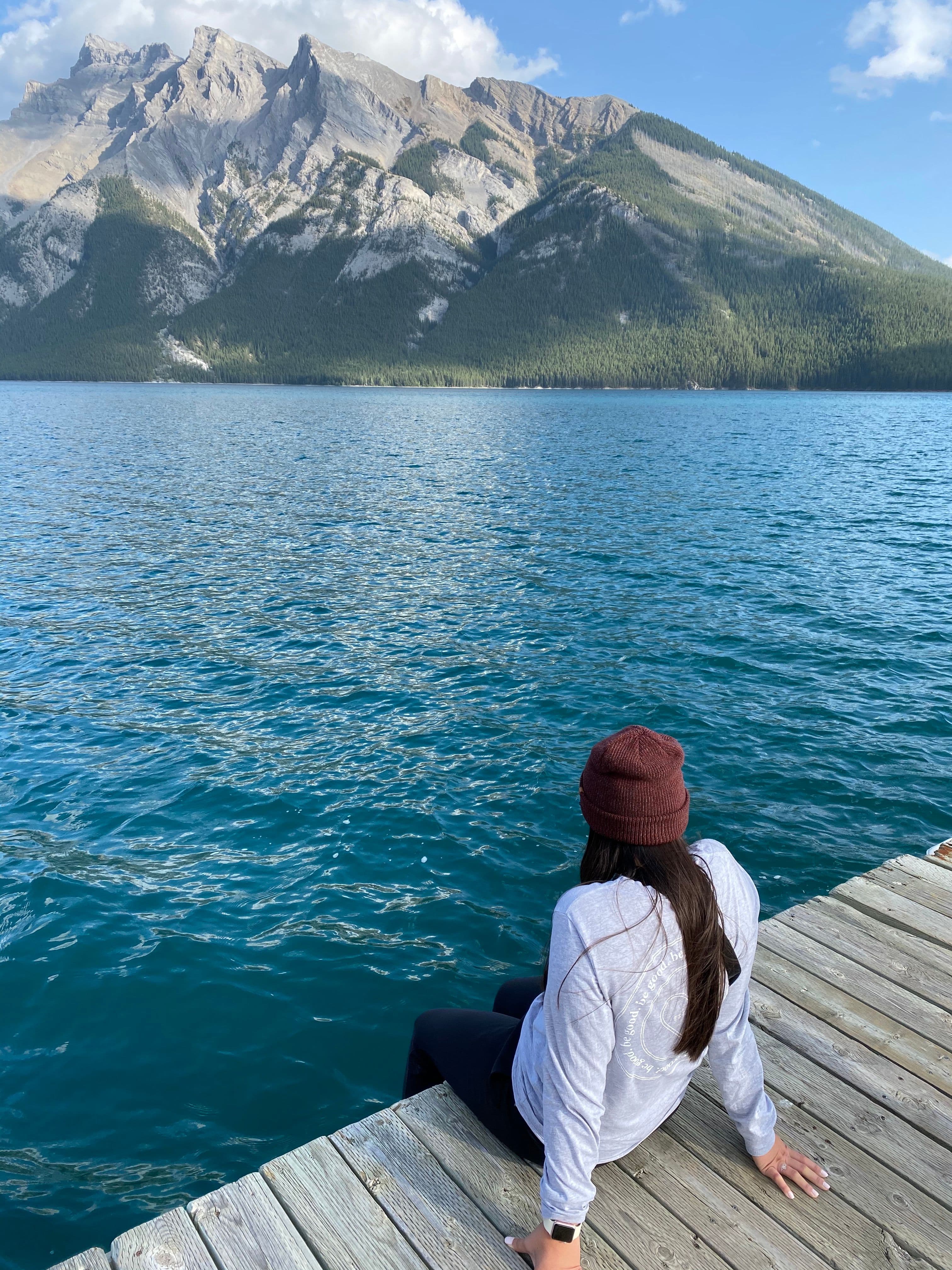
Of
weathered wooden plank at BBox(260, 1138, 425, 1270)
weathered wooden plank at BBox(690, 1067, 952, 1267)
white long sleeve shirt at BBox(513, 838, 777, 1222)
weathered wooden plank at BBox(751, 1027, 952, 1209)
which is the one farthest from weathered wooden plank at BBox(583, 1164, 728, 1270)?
weathered wooden plank at BBox(751, 1027, 952, 1209)

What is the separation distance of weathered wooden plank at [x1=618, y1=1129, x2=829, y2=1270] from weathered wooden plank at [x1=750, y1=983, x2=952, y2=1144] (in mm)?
1272

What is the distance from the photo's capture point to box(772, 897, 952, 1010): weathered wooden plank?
6148 mm

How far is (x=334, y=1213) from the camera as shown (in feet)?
13.8

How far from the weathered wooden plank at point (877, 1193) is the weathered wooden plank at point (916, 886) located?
336 cm

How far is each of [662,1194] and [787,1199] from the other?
0.70 m

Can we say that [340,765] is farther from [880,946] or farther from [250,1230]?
[250,1230]

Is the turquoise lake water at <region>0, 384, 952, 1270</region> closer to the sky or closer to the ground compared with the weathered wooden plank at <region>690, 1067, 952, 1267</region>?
closer to the ground

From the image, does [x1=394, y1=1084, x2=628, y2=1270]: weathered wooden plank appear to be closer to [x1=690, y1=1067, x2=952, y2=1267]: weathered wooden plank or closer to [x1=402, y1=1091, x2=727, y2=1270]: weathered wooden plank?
[x1=402, y1=1091, x2=727, y2=1270]: weathered wooden plank

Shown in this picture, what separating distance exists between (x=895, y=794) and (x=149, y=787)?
1257 cm

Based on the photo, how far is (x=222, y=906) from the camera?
995 cm

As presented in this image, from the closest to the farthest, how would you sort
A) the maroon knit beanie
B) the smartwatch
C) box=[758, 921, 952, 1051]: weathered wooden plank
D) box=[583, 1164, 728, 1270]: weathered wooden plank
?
the maroon knit beanie
the smartwatch
box=[583, 1164, 728, 1270]: weathered wooden plank
box=[758, 921, 952, 1051]: weathered wooden plank

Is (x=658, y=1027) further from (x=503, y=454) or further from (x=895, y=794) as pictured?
(x=503, y=454)

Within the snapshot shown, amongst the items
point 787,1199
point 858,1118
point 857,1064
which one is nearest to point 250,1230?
point 787,1199

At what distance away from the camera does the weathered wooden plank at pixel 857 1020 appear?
5242 mm
